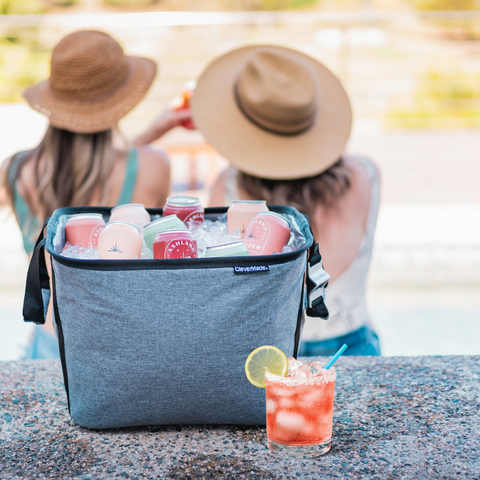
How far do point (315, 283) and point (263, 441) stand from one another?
0.76 feet

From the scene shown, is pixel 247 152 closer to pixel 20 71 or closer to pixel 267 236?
pixel 267 236

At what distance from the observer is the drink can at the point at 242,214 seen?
88 centimetres

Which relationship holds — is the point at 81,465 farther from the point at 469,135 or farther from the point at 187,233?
the point at 469,135

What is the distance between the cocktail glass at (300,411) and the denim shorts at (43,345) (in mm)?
1040

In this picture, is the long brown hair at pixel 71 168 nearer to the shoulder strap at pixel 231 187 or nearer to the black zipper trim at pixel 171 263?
the shoulder strap at pixel 231 187

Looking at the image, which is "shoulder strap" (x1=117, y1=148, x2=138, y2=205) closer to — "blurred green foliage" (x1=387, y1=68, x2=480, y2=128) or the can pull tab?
the can pull tab

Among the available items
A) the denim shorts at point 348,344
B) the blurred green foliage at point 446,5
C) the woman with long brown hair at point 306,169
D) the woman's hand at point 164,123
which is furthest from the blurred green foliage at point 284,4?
the denim shorts at point 348,344

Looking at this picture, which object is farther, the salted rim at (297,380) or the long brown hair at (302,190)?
the long brown hair at (302,190)

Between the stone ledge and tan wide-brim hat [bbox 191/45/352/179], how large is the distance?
0.72 m

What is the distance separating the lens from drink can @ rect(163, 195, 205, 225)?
89 centimetres

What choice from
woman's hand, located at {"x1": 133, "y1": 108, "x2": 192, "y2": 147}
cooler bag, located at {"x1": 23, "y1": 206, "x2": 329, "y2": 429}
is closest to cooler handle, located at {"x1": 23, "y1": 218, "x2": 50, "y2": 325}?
cooler bag, located at {"x1": 23, "y1": 206, "x2": 329, "y2": 429}

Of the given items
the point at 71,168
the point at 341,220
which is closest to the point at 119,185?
the point at 71,168

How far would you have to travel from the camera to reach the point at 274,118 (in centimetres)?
148

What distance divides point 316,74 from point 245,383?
1.17 meters
